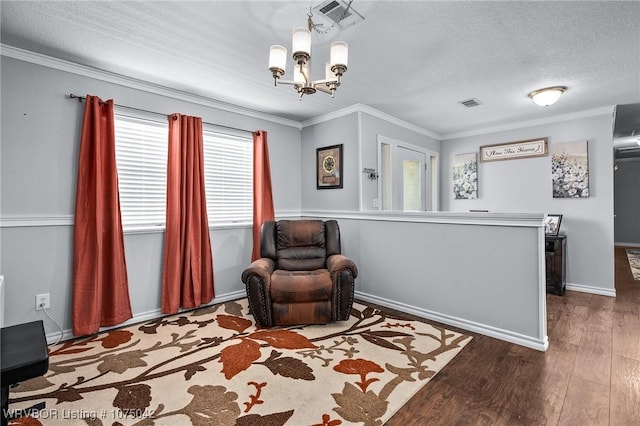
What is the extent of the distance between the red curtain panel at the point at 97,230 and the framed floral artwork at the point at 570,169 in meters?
5.10

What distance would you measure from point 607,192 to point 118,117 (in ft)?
17.9

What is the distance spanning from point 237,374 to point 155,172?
214 cm

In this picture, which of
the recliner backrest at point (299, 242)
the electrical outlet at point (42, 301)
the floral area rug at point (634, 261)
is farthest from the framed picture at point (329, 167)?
the floral area rug at point (634, 261)

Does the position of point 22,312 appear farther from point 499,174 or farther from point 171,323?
point 499,174

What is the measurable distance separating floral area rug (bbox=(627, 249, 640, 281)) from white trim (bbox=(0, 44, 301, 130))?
6120 millimetres

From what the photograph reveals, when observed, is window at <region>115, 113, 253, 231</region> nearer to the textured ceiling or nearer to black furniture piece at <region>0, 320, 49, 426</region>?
the textured ceiling

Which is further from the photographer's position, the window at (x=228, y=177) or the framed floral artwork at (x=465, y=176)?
the framed floral artwork at (x=465, y=176)

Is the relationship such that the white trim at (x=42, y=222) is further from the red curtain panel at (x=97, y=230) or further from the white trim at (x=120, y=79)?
the white trim at (x=120, y=79)

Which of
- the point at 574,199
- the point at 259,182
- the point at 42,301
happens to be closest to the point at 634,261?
the point at 574,199

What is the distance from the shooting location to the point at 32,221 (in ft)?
8.13

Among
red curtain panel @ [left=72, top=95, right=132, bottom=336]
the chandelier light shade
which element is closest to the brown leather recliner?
red curtain panel @ [left=72, top=95, right=132, bottom=336]

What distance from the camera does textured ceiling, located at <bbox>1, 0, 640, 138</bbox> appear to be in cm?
→ 190

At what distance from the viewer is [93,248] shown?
2.67 metres

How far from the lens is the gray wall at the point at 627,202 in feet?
26.5
